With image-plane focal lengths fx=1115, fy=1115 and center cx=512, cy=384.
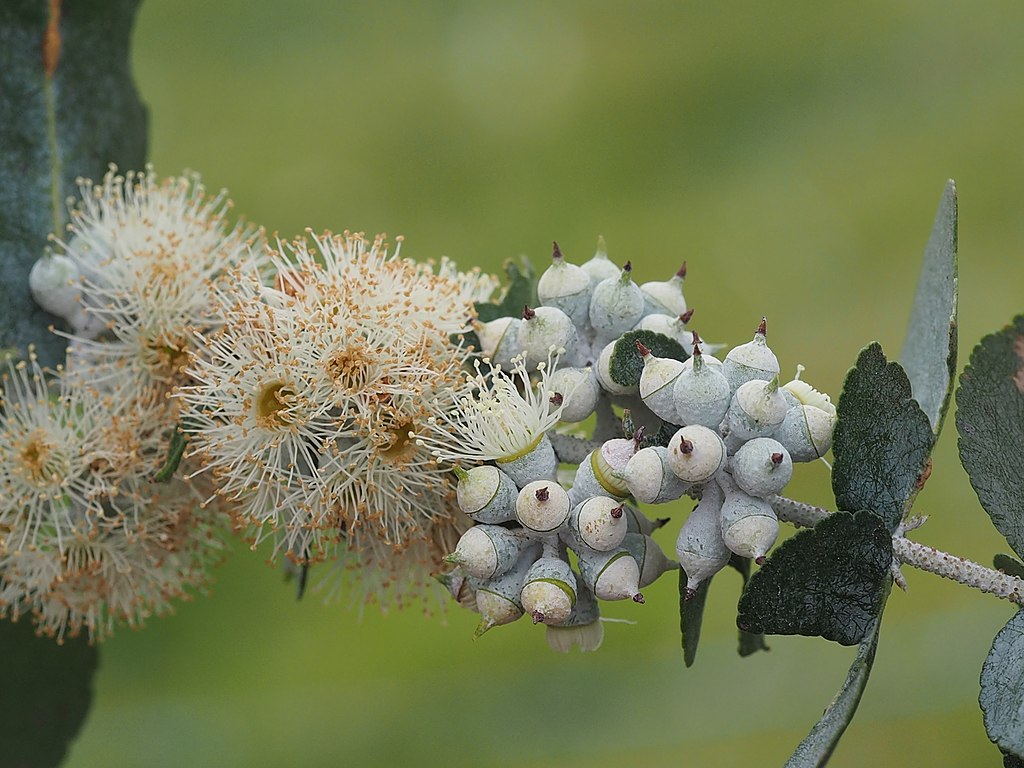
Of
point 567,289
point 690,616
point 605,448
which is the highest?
point 567,289

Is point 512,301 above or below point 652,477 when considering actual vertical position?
above

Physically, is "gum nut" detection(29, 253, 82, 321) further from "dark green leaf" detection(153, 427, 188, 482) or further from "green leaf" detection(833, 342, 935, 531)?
"green leaf" detection(833, 342, 935, 531)

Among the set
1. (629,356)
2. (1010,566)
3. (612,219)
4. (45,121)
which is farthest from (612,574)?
(612,219)

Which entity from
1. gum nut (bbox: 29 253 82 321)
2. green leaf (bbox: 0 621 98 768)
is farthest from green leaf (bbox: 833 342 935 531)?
green leaf (bbox: 0 621 98 768)

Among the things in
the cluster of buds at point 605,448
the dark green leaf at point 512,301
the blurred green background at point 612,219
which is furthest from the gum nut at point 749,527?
the blurred green background at point 612,219

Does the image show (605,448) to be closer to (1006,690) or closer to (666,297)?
(666,297)

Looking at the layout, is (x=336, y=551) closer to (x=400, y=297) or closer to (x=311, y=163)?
(x=400, y=297)

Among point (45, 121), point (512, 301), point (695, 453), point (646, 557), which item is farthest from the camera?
point (45, 121)

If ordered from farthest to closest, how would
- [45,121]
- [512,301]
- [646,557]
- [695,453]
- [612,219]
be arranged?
[612,219] < [45,121] < [512,301] < [646,557] < [695,453]
